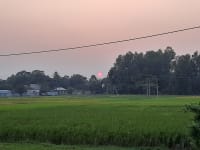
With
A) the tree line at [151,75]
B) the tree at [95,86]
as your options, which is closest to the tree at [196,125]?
the tree line at [151,75]

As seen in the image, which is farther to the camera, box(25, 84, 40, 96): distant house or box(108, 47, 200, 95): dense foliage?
box(25, 84, 40, 96): distant house

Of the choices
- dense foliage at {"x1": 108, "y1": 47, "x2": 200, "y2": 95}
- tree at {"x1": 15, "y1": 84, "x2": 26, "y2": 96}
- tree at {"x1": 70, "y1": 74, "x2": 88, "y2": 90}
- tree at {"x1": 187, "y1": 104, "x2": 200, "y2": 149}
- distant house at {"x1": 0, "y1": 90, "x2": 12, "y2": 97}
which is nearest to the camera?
tree at {"x1": 187, "y1": 104, "x2": 200, "y2": 149}

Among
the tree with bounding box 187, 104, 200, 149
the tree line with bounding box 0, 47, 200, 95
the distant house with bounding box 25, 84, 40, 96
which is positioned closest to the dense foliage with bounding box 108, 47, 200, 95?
the tree line with bounding box 0, 47, 200, 95

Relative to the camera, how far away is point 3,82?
484ft

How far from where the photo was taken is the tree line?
114m

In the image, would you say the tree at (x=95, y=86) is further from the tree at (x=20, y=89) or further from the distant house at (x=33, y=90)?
the tree at (x=20, y=89)

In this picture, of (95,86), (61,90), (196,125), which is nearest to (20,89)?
(61,90)

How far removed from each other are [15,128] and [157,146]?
22.2 feet

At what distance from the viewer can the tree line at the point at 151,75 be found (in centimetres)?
11362

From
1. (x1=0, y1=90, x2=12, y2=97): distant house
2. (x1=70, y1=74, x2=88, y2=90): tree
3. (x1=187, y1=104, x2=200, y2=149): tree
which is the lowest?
(x1=187, y1=104, x2=200, y2=149): tree

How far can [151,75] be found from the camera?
123312mm

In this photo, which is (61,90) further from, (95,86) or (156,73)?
(156,73)

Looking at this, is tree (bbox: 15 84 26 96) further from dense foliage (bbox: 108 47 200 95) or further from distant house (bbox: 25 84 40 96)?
dense foliage (bbox: 108 47 200 95)

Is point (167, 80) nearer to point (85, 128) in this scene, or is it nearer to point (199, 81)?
point (199, 81)
